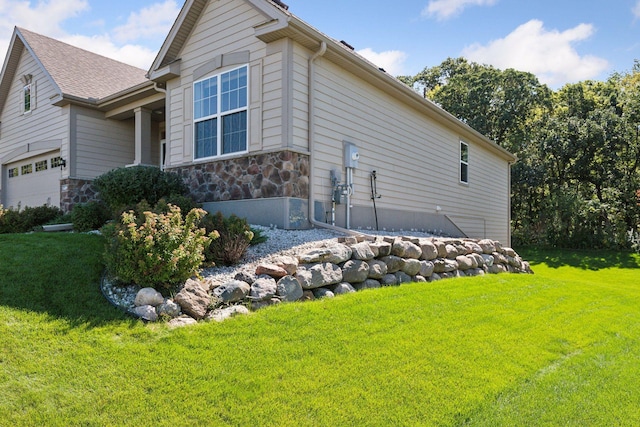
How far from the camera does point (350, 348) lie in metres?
4.25

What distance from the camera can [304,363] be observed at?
12.8ft

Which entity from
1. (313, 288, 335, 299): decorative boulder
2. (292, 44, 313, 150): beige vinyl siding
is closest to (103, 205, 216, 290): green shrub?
(313, 288, 335, 299): decorative boulder

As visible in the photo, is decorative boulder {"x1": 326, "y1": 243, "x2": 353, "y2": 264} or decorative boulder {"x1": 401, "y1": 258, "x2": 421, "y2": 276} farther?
decorative boulder {"x1": 401, "y1": 258, "x2": 421, "y2": 276}

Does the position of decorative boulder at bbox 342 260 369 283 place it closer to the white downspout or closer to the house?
the house

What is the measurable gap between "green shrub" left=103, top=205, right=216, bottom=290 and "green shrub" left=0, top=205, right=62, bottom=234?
721cm

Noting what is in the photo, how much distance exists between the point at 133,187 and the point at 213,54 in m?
3.26

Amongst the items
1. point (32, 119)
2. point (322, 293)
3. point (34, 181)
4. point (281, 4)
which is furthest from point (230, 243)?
point (32, 119)

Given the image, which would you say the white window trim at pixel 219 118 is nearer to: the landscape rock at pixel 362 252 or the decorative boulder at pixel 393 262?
the landscape rock at pixel 362 252

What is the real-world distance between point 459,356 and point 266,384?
1.90 metres

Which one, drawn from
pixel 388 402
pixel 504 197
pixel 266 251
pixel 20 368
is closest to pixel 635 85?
pixel 504 197

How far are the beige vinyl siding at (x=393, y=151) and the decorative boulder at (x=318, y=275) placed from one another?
10.6ft

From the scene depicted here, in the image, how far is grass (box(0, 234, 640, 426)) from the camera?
129 inches

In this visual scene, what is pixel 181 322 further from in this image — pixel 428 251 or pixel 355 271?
pixel 428 251

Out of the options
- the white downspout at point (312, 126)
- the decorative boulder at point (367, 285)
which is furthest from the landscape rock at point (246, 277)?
the white downspout at point (312, 126)
